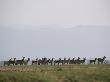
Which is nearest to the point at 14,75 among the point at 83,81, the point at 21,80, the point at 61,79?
the point at 21,80

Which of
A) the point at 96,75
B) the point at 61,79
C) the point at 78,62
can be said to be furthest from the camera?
the point at 78,62

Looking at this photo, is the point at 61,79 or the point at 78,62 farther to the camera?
the point at 78,62

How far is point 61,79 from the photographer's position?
50625 millimetres

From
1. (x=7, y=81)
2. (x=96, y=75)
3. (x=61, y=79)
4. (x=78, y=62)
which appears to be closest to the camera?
(x=7, y=81)

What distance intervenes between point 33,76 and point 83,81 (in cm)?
803

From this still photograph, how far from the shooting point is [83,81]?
51344 millimetres

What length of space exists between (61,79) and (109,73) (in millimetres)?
9974

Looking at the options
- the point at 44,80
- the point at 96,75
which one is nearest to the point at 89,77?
the point at 96,75

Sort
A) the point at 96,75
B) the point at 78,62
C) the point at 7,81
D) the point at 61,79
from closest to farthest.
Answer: the point at 7,81 → the point at 61,79 → the point at 96,75 → the point at 78,62

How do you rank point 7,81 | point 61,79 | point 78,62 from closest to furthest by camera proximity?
point 7,81
point 61,79
point 78,62

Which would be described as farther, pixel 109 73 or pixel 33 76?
pixel 109 73

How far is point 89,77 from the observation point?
53625 mm

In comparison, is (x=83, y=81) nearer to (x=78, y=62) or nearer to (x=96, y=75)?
(x=96, y=75)

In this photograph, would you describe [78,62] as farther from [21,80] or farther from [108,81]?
[21,80]
